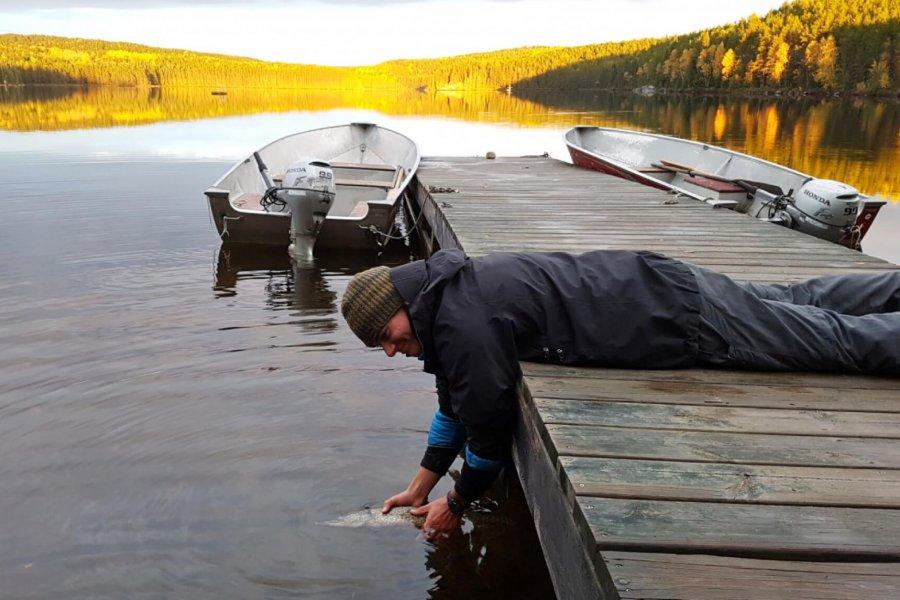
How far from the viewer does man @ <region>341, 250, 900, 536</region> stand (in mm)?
2377

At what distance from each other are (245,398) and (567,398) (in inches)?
128

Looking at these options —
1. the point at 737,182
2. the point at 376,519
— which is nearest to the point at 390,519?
the point at 376,519

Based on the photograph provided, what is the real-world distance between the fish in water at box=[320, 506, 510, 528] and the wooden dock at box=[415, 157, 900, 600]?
100 centimetres

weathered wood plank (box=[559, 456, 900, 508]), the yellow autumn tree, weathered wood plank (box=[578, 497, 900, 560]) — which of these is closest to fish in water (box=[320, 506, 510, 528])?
weathered wood plank (box=[559, 456, 900, 508])

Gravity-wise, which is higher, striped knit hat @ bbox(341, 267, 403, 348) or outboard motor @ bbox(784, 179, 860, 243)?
striped knit hat @ bbox(341, 267, 403, 348)

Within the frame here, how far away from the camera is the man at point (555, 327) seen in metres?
2.38

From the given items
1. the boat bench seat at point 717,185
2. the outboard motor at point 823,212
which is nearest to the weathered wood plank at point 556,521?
the outboard motor at point 823,212

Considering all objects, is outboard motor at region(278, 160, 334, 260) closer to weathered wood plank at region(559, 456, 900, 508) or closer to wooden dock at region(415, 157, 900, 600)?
wooden dock at region(415, 157, 900, 600)

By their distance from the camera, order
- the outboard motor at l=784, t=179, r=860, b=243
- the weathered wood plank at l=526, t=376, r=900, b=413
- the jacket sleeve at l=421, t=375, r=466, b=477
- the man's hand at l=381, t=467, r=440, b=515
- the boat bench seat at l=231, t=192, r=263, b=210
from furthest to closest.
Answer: the boat bench seat at l=231, t=192, r=263, b=210 < the outboard motor at l=784, t=179, r=860, b=243 < the man's hand at l=381, t=467, r=440, b=515 < the jacket sleeve at l=421, t=375, r=466, b=477 < the weathered wood plank at l=526, t=376, r=900, b=413

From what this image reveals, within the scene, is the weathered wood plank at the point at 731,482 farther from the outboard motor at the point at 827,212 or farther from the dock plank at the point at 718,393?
the outboard motor at the point at 827,212

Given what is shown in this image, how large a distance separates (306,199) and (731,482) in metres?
6.93

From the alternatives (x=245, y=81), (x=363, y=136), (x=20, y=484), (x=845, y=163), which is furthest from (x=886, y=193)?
(x=245, y=81)

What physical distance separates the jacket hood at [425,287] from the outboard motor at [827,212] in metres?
6.00

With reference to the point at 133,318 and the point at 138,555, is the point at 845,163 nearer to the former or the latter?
the point at 133,318
